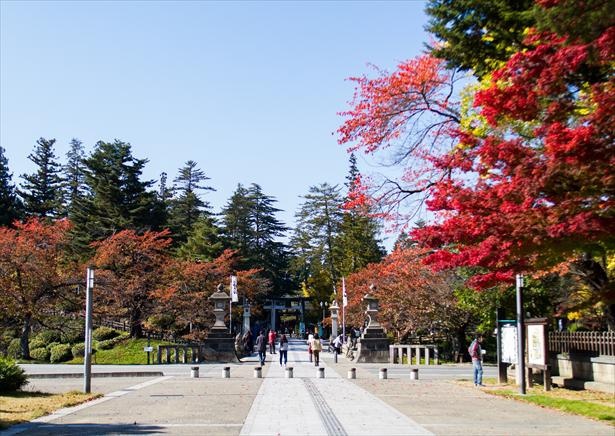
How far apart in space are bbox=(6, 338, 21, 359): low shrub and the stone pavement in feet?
54.8

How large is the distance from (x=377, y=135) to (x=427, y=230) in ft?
12.8

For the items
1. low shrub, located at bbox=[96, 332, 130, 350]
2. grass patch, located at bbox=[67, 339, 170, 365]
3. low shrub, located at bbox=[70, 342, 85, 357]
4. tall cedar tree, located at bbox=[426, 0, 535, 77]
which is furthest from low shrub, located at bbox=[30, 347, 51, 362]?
tall cedar tree, located at bbox=[426, 0, 535, 77]

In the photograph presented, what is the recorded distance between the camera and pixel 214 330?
33.6m

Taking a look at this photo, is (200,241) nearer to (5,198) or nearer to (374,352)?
(5,198)

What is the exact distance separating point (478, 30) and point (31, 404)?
1231 cm

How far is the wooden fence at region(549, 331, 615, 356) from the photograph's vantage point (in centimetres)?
1647

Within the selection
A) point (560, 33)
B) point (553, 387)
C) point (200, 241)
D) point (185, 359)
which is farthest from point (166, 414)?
point (200, 241)

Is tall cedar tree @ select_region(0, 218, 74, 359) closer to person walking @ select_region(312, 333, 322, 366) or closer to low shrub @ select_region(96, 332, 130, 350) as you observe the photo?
low shrub @ select_region(96, 332, 130, 350)

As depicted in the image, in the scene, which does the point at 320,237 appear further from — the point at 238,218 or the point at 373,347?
the point at 373,347

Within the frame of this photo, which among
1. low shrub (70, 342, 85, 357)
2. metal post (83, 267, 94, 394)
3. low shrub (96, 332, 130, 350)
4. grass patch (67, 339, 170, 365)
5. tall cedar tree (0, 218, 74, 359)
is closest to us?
metal post (83, 267, 94, 394)

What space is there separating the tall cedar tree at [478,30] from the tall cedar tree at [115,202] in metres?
37.4

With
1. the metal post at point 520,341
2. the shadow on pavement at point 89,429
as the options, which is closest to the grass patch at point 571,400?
the metal post at point 520,341

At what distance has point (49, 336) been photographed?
38812mm

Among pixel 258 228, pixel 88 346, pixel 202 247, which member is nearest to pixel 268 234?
pixel 258 228
